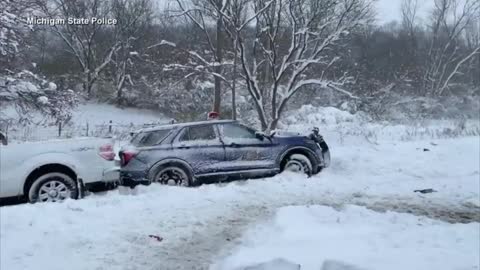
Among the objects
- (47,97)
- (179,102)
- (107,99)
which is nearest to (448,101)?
(179,102)

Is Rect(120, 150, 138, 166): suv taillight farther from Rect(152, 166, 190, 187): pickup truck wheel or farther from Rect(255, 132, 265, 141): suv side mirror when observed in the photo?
Rect(255, 132, 265, 141): suv side mirror

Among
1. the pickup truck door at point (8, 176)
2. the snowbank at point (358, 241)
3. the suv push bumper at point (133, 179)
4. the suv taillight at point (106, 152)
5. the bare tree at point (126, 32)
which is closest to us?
the snowbank at point (358, 241)

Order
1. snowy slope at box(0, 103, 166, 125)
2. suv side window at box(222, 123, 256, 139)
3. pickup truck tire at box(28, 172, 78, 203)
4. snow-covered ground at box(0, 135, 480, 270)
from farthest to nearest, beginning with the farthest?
snowy slope at box(0, 103, 166, 125), suv side window at box(222, 123, 256, 139), pickup truck tire at box(28, 172, 78, 203), snow-covered ground at box(0, 135, 480, 270)

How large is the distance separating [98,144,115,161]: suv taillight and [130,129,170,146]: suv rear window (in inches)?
41.6

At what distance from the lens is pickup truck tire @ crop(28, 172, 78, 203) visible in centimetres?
765

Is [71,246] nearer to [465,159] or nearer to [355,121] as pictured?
[465,159]

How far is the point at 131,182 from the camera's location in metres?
9.04

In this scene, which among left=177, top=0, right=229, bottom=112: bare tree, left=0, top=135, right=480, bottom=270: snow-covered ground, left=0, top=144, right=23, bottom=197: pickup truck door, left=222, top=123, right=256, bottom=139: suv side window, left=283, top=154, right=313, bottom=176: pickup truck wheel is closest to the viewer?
left=0, top=135, right=480, bottom=270: snow-covered ground

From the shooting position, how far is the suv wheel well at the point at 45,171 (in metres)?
7.70

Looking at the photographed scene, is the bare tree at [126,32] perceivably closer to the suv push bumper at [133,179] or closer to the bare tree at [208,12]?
the bare tree at [208,12]

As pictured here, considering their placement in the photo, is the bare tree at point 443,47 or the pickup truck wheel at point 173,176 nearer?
the pickup truck wheel at point 173,176

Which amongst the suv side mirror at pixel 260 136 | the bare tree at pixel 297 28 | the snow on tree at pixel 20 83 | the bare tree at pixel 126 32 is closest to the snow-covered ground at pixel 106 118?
the bare tree at pixel 126 32

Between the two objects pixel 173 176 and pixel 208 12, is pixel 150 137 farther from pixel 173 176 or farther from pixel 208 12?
pixel 208 12

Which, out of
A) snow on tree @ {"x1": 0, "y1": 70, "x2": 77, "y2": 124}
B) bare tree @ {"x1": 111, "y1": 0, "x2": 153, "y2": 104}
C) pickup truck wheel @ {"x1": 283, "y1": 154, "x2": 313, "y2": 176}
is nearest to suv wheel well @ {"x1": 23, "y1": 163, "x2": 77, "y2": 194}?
pickup truck wheel @ {"x1": 283, "y1": 154, "x2": 313, "y2": 176}
